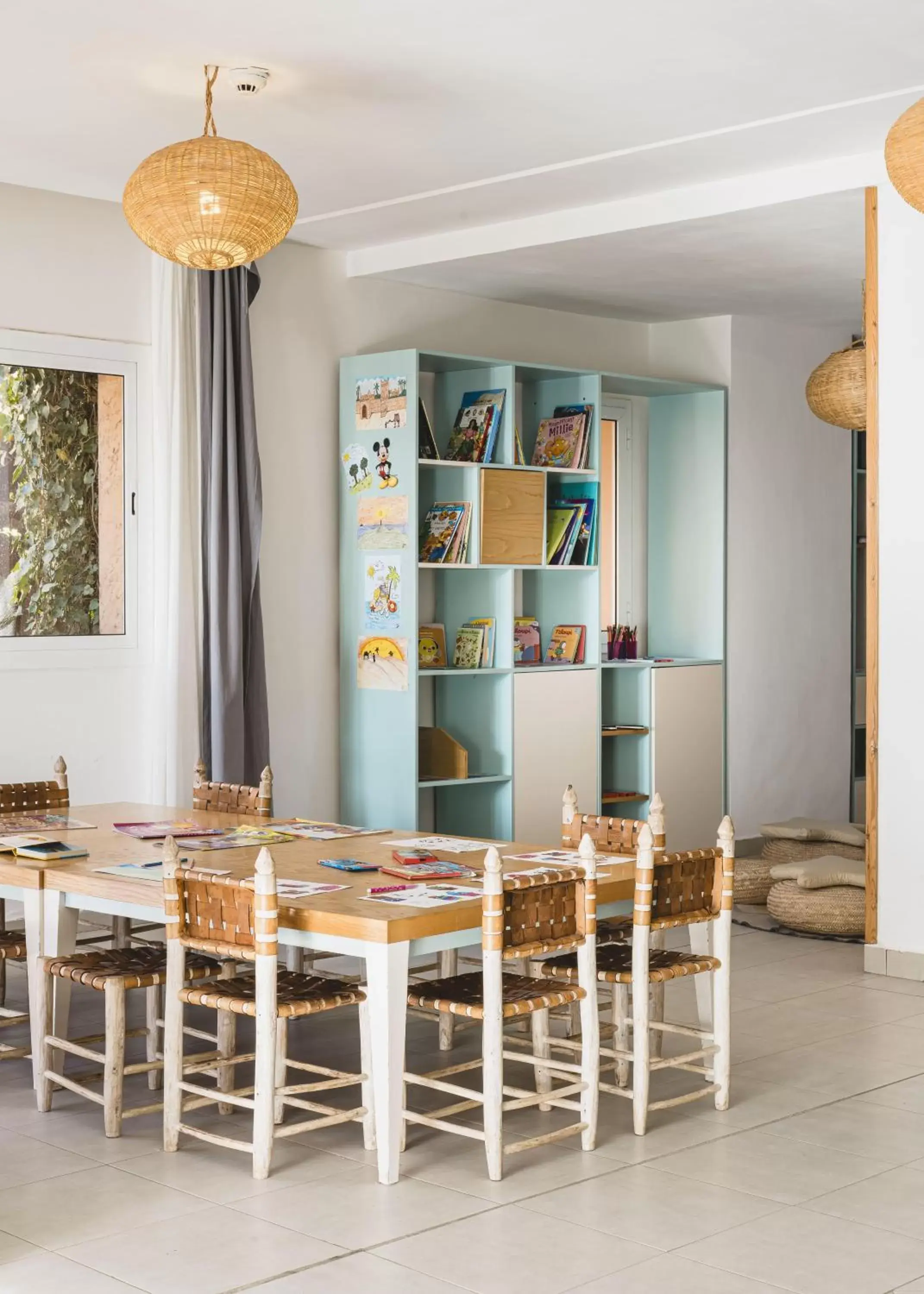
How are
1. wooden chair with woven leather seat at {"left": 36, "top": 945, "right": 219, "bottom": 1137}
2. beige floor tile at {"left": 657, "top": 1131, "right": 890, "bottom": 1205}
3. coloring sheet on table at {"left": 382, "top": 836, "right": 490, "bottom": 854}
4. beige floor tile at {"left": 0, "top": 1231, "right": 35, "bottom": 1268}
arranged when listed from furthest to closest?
1. coloring sheet on table at {"left": 382, "top": 836, "right": 490, "bottom": 854}
2. wooden chair with woven leather seat at {"left": 36, "top": 945, "right": 219, "bottom": 1137}
3. beige floor tile at {"left": 657, "top": 1131, "right": 890, "bottom": 1205}
4. beige floor tile at {"left": 0, "top": 1231, "right": 35, "bottom": 1268}

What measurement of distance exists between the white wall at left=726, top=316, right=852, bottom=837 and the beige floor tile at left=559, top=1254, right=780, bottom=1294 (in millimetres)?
5307

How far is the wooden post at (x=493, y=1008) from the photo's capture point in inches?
147

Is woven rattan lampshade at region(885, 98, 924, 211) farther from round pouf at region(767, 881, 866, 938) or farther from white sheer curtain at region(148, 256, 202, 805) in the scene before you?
round pouf at region(767, 881, 866, 938)

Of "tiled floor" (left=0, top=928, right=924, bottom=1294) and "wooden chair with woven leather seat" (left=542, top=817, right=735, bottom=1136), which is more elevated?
"wooden chair with woven leather seat" (left=542, top=817, right=735, bottom=1136)

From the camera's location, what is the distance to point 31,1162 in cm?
397

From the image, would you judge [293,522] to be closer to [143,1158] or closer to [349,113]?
[349,113]

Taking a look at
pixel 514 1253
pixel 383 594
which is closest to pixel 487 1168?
pixel 514 1253

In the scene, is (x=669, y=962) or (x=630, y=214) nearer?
(x=669, y=962)

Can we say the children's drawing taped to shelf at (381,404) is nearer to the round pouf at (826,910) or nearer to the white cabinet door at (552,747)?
the white cabinet door at (552,747)

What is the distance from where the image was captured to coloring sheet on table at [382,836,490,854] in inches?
185

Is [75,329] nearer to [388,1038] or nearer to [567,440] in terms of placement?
[567,440]

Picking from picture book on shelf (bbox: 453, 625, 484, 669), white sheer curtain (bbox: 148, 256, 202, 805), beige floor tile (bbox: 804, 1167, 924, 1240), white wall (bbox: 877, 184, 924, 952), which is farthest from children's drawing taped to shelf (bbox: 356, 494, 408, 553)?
beige floor tile (bbox: 804, 1167, 924, 1240)

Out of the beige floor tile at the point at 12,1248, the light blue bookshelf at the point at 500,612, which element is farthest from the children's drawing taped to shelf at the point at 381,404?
the beige floor tile at the point at 12,1248

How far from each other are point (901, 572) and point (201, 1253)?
380 cm
